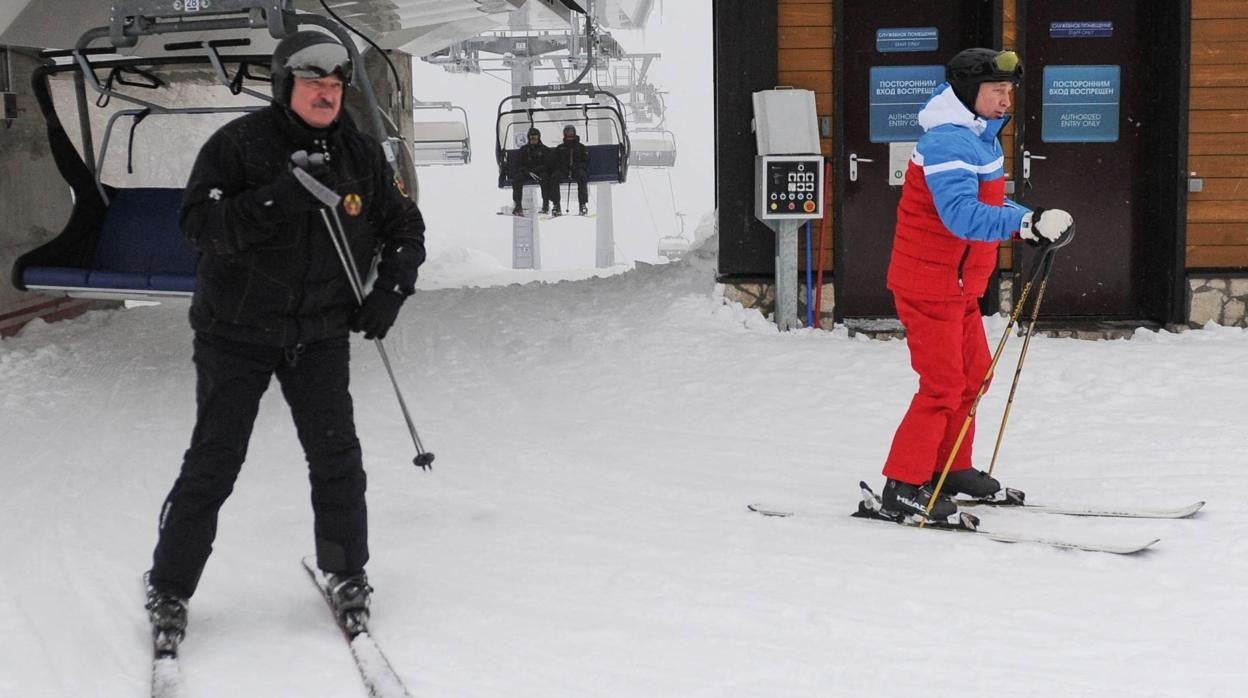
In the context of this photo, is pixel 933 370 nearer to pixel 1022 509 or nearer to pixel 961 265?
pixel 961 265

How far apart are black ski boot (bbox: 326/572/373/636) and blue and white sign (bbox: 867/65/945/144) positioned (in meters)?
5.98

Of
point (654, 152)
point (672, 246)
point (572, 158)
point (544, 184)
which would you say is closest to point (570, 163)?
point (572, 158)

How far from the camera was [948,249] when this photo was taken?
4180mm

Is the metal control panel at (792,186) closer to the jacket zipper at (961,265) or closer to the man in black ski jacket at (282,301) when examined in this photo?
the jacket zipper at (961,265)

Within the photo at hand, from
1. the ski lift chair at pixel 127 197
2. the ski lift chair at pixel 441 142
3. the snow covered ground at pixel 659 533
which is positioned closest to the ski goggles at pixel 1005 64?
the snow covered ground at pixel 659 533

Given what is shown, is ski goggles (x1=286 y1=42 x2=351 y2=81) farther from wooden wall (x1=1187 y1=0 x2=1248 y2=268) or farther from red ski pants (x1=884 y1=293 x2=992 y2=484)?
wooden wall (x1=1187 y1=0 x2=1248 y2=268)

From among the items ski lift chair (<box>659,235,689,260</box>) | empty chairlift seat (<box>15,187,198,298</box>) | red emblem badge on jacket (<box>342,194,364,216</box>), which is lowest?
ski lift chair (<box>659,235,689,260</box>)

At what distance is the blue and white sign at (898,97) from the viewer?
8.54 meters

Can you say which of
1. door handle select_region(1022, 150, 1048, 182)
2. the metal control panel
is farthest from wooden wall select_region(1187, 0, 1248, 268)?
the metal control panel

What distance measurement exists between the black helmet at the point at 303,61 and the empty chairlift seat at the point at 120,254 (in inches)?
163

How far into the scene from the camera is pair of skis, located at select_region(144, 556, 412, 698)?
2.94 meters

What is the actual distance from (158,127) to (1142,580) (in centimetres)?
1465

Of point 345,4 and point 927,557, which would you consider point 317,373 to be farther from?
point 345,4

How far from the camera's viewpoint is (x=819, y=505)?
4.64 meters
